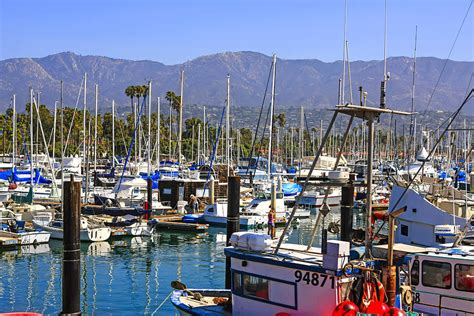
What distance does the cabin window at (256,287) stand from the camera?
1841cm

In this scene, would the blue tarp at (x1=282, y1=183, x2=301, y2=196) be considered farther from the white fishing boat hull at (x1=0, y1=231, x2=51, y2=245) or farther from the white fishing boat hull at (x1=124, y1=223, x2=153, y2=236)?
the white fishing boat hull at (x1=0, y1=231, x2=51, y2=245)

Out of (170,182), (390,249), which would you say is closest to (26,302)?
(390,249)

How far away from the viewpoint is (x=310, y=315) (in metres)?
17.4

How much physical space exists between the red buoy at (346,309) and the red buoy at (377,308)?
43 centimetres

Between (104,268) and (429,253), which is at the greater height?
(429,253)

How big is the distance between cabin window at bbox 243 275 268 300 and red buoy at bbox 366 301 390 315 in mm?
3066

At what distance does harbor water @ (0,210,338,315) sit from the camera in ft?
89.7

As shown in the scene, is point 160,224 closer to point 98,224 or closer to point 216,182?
point 98,224

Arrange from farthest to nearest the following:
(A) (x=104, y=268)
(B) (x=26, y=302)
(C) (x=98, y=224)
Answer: (C) (x=98, y=224), (A) (x=104, y=268), (B) (x=26, y=302)

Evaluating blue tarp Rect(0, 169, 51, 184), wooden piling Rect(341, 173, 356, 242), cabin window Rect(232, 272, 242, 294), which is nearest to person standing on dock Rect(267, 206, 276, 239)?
wooden piling Rect(341, 173, 356, 242)

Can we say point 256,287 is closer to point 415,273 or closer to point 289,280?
point 289,280

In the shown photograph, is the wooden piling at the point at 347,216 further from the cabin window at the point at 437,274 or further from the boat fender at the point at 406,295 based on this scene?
the boat fender at the point at 406,295

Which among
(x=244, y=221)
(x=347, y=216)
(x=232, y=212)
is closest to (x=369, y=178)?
(x=347, y=216)

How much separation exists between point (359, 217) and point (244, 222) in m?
12.8
